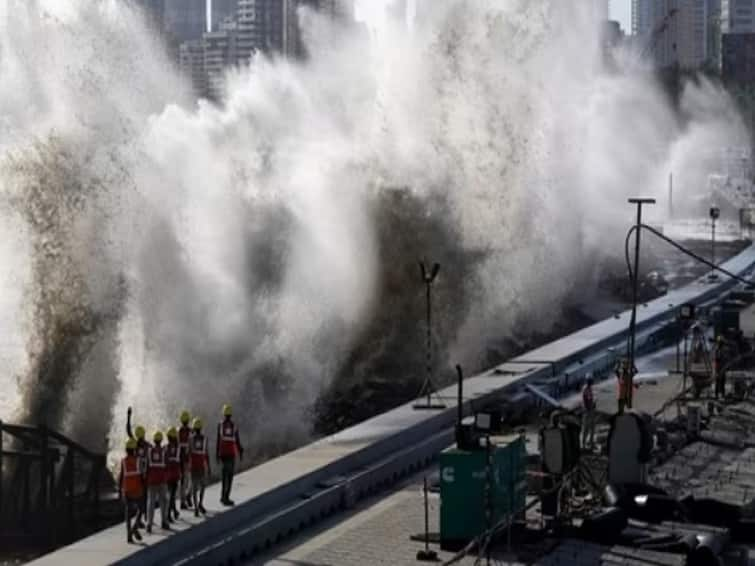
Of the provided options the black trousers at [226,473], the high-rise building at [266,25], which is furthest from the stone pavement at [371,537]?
the high-rise building at [266,25]

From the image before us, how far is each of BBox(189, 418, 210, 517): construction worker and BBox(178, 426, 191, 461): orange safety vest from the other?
0.05 meters

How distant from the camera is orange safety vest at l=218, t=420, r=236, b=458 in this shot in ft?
61.3

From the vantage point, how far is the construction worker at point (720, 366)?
28906 millimetres

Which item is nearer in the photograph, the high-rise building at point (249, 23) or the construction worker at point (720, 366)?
the construction worker at point (720, 366)

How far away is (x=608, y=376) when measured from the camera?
3419 cm

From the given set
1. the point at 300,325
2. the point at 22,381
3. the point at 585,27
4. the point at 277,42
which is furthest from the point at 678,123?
the point at 22,381

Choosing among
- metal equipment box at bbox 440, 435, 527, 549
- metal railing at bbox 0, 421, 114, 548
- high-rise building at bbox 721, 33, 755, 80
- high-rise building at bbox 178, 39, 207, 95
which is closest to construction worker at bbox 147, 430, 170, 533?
metal equipment box at bbox 440, 435, 527, 549

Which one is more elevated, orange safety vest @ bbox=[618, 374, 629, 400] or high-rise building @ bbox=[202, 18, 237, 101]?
high-rise building @ bbox=[202, 18, 237, 101]

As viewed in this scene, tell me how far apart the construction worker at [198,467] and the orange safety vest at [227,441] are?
0.71 feet

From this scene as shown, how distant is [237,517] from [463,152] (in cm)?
3202

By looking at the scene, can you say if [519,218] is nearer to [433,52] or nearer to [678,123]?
[433,52]

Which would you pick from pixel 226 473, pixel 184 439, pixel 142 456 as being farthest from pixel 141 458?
pixel 226 473

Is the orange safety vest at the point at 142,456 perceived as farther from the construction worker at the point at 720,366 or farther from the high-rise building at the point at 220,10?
the high-rise building at the point at 220,10

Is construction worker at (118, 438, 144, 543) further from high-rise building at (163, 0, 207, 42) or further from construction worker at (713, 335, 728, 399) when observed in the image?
high-rise building at (163, 0, 207, 42)
